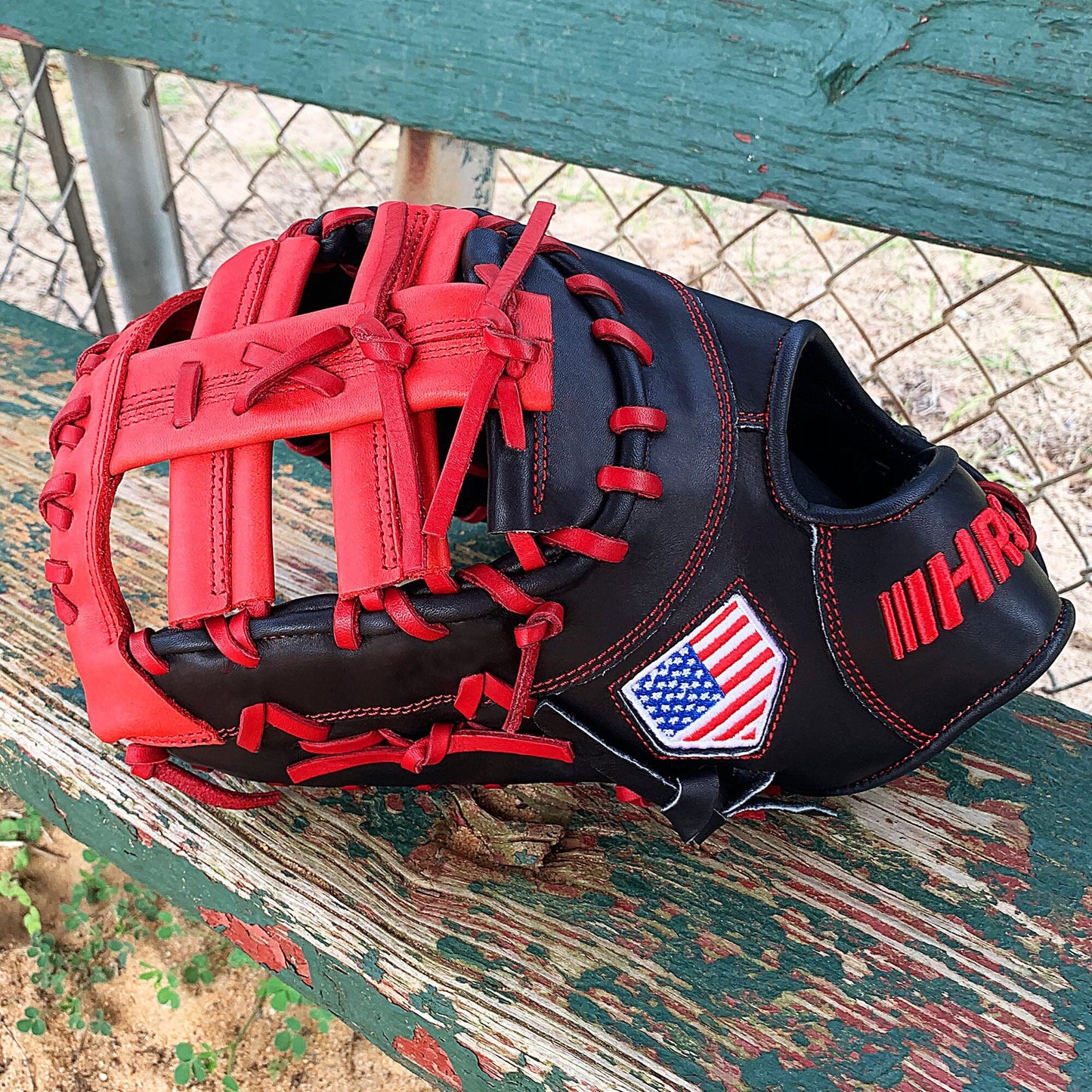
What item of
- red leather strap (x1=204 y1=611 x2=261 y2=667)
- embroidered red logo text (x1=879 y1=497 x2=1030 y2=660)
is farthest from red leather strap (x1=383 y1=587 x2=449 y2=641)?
embroidered red logo text (x1=879 y1=497 x2=1030 y2=660)

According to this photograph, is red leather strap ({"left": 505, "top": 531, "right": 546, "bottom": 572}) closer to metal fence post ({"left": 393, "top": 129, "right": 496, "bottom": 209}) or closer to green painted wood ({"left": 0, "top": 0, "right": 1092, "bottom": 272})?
green painted wood ({"left": 0, "top": 0, "right": 1092, "bottom": 272})

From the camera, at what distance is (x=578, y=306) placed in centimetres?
76

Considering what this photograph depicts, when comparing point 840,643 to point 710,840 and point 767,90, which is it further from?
point 767,90

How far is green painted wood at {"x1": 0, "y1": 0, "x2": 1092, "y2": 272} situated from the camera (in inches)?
36.9

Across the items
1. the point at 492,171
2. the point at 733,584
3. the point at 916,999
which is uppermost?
the point at 492,171

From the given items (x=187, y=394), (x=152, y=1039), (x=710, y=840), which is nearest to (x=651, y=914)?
(x=710, y=840)

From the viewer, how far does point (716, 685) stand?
78 cm

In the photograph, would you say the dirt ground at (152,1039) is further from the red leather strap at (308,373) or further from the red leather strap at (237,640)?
the red leather strap at (308,373)

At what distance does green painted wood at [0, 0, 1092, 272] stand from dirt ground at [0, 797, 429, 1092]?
111cm

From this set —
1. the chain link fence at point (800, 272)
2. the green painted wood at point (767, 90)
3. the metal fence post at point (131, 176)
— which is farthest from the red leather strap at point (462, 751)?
the metal fence post at point (131, 176)

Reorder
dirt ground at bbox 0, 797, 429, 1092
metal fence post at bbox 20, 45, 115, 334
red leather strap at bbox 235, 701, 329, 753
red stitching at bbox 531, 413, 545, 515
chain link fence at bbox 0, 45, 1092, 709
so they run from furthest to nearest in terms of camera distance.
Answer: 1. chain link fence at bbox 0, 45, 1092, 709
2. metal fence post at bbox 20, 45, 115, 334
3. dirt ground at bbox 0, 797, 429, 1092
4. red leather strap at bbox 235, 701, 329, 753
5. red stitching at bbox 531, 413, 545, 515

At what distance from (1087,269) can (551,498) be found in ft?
2.21

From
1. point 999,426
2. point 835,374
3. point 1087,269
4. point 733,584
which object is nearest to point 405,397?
point 733,584

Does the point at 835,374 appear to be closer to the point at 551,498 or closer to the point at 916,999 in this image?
the point at 551,498
